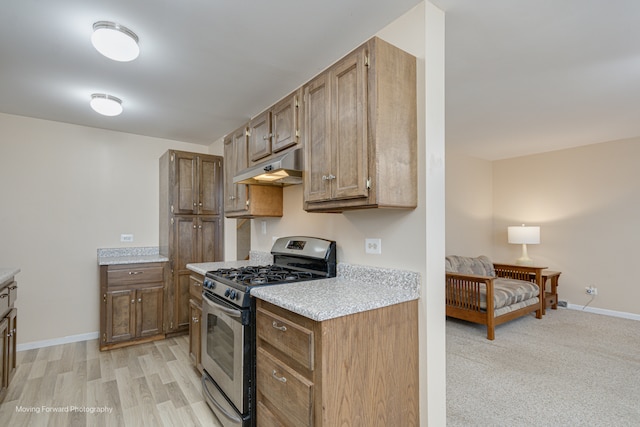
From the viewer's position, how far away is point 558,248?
5.28 meters

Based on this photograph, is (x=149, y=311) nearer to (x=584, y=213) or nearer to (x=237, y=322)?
(x=237, y=322)

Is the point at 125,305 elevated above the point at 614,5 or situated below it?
below

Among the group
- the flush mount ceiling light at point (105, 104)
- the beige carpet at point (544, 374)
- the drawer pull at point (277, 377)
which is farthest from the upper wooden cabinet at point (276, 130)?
the beige carpet at point (544, 374)

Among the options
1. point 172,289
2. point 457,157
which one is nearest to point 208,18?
point 172,289

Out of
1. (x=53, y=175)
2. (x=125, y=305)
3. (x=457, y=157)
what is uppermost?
(x=457, y=157)

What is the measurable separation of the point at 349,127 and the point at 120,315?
3.32 metres

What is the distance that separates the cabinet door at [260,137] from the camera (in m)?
2.64

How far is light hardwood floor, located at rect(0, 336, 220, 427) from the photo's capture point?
2217mm

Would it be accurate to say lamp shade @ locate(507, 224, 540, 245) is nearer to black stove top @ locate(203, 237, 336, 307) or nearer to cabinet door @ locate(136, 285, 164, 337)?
black stove top @ locate(203, 237, 336, 307)

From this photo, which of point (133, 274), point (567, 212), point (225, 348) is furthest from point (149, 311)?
point (567, 212)

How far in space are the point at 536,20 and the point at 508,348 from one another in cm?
309

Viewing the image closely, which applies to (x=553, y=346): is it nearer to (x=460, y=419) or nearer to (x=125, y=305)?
(x=460, y=419)

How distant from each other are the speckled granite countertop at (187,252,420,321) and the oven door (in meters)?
0.30

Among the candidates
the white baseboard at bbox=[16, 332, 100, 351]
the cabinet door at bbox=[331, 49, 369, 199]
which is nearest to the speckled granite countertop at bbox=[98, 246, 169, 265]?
the white baseboard at bbox=[16, 332, 100, 351]
